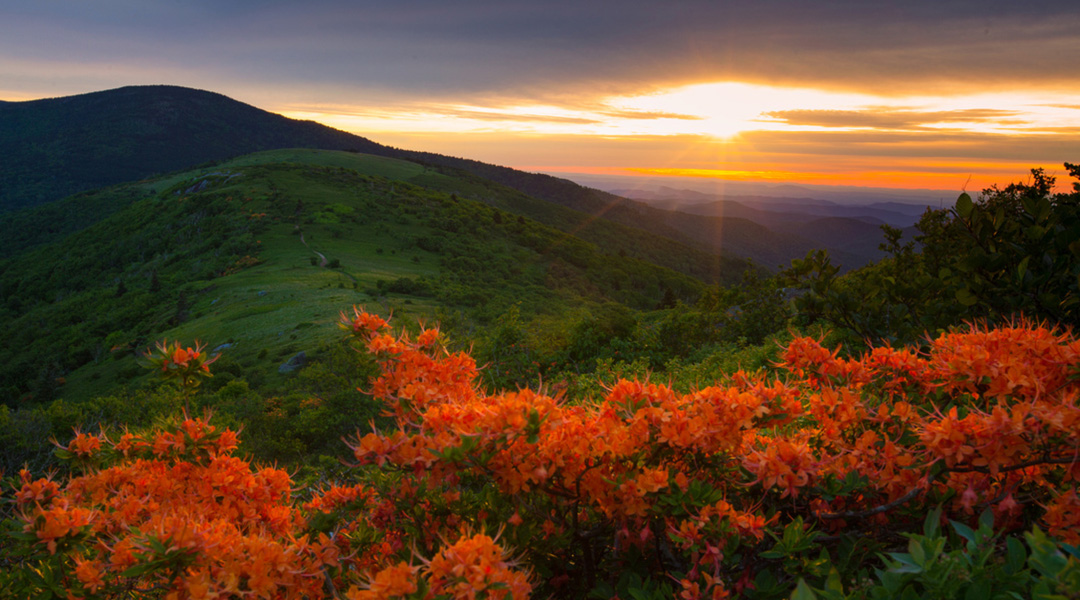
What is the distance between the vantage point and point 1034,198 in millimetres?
3287

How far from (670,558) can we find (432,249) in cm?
6012

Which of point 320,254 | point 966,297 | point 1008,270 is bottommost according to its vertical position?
point 320,254

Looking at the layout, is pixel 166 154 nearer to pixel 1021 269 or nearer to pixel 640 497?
pixel 640 497

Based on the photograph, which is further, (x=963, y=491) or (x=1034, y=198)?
(x=1034, y=198)

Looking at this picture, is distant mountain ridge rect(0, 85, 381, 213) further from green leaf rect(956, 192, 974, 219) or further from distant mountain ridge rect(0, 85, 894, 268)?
green leaf rect(956, 192, 974, 219)

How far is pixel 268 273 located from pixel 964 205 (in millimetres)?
44989

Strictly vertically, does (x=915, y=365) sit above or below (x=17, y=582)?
above

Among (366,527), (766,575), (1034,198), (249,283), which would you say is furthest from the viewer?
(249,283)

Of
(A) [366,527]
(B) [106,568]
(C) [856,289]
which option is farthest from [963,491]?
(C) [856,289]

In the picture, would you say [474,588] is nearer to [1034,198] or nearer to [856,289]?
[1034,198]

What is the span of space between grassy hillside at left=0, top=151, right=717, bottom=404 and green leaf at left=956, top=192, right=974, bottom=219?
44.0 feet

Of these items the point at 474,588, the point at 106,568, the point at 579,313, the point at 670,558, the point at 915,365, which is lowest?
the point at 579,313

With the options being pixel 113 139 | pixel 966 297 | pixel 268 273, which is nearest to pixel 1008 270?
pixel 966 297

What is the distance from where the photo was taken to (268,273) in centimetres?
4178
